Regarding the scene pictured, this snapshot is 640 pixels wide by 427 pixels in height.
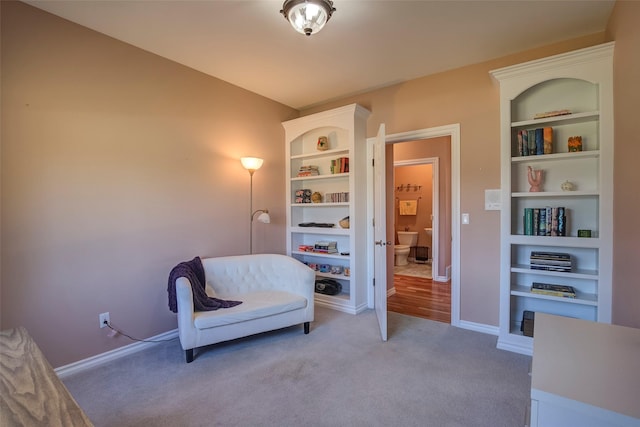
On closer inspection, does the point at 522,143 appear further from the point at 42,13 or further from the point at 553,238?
the point at 42,13

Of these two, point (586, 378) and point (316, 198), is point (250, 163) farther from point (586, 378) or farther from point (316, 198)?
point (586, 378)

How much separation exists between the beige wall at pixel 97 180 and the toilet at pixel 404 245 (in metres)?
4.03

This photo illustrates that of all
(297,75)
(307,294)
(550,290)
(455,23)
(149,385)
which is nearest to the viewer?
(149,385)

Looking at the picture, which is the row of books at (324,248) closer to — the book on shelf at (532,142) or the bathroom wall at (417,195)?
the book on shelf at (532,142)

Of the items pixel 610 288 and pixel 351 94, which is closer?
pixel 610 288

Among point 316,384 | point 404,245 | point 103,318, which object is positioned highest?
point 404,245

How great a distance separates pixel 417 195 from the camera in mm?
→ 6887

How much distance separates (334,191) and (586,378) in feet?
11.1

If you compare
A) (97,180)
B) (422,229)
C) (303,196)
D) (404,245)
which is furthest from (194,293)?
(422,229)

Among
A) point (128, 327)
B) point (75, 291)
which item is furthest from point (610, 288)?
point (75, 291)

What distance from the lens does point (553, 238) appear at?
2459mm

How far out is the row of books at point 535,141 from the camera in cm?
253

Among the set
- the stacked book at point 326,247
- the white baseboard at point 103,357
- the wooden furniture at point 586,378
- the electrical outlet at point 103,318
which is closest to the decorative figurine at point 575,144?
the wooden furniture at point 586,378

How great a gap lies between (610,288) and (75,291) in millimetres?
4031
